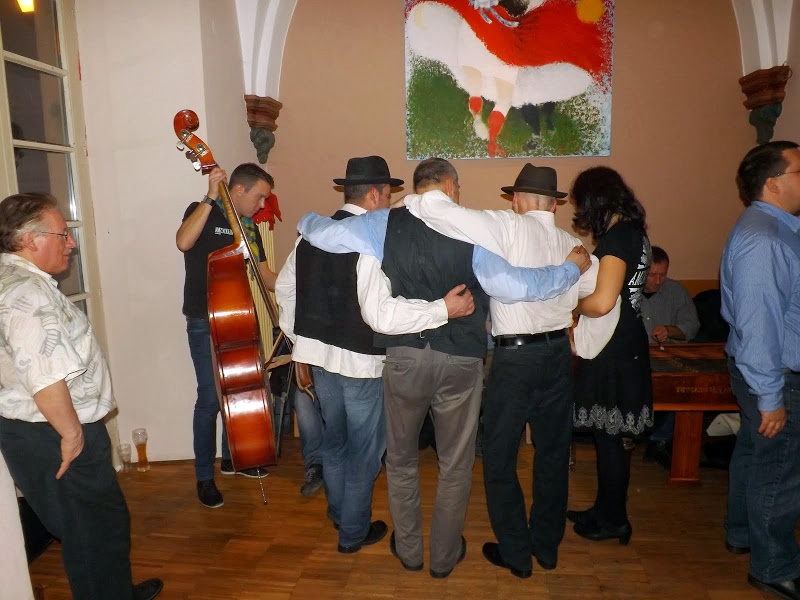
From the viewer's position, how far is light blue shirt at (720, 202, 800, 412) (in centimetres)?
188

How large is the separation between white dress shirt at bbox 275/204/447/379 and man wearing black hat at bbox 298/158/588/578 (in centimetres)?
3

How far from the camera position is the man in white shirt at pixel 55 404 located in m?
1.56

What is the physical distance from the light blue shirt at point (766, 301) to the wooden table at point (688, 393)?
2.69ft

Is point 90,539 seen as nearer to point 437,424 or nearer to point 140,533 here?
point 140,533

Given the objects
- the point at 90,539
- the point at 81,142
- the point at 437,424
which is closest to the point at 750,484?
the point at 437,424

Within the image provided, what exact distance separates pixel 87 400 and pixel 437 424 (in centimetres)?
116

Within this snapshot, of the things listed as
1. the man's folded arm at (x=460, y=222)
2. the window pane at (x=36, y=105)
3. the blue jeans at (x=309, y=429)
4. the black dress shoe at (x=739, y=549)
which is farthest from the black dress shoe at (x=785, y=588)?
the window pane at (x=36, y=105)

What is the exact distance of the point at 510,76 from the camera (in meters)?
4.01

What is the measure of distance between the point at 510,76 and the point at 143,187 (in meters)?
2.55

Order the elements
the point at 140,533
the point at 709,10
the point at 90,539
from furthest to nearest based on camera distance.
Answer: the point at 709,10, the point at 140,533, the point at 90,539

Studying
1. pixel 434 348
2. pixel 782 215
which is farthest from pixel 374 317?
pixel 782 215

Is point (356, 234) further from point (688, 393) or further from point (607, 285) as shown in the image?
point (688, 393)

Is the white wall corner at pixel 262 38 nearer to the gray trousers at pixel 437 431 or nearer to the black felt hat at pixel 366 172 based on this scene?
the black felt hat at pixel 366 172

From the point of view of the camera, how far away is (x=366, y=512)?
2.42 m
